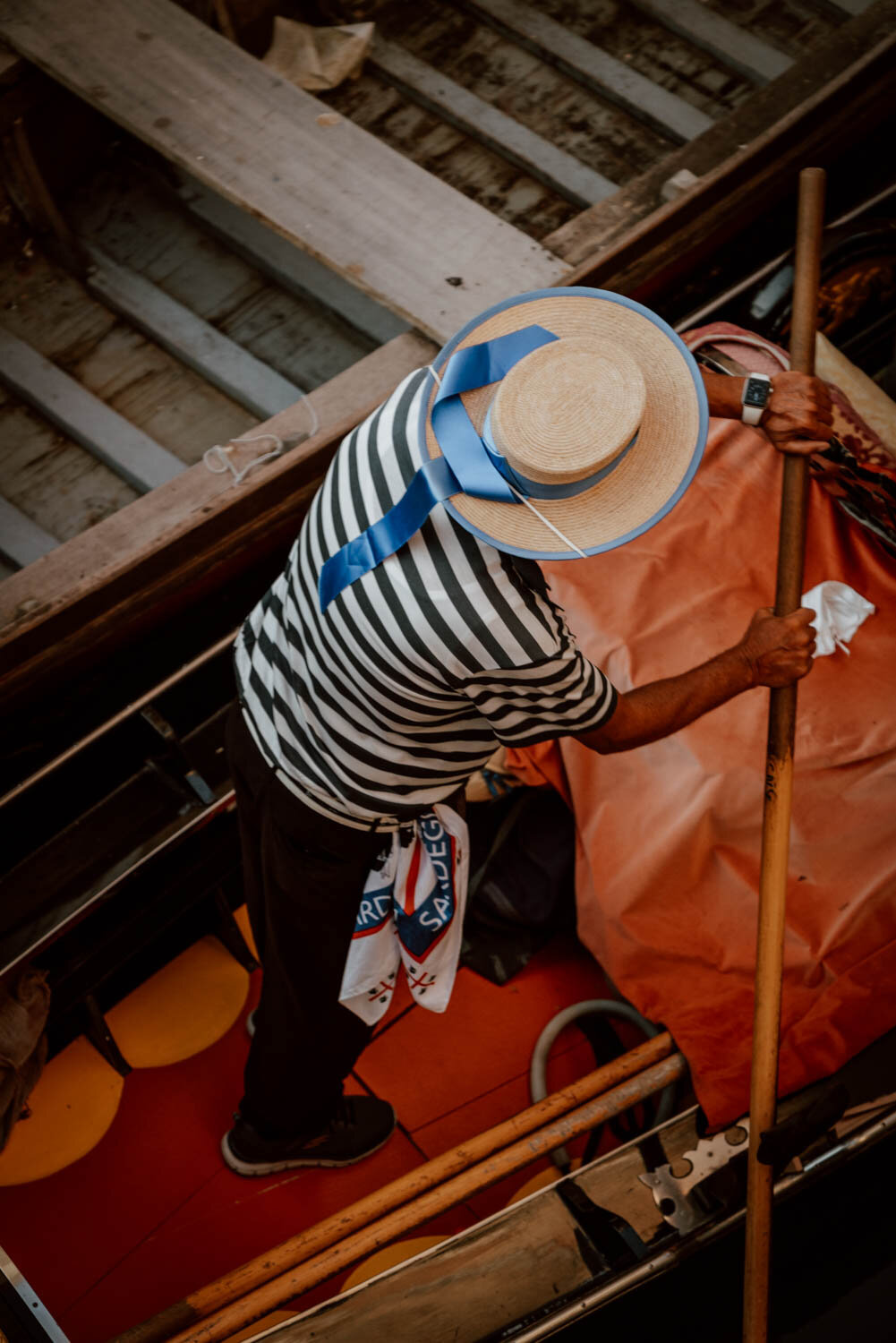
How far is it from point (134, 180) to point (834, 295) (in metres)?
2.15

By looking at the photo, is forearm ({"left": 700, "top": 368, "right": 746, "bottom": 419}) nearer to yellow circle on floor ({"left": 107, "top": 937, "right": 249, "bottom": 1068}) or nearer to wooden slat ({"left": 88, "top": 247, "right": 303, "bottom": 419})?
wooden slat ({"left": 88, "top": 247, "right": 303, "bottom": 419})

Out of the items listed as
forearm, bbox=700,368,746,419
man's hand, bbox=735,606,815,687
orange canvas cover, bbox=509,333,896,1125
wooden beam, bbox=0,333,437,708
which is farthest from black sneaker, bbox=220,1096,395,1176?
forearm, bbox=700,368,746,419

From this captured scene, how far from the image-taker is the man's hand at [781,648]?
1.83m

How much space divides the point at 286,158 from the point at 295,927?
2.00 meters

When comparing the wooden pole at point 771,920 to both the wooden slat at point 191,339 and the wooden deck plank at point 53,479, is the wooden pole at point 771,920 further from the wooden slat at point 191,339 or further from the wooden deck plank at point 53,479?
the wooden deck plank at point 53,479

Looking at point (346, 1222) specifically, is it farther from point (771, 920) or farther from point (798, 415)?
point (798, 415)

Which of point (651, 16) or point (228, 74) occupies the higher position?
point (228, 74)

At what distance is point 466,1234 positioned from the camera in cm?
212

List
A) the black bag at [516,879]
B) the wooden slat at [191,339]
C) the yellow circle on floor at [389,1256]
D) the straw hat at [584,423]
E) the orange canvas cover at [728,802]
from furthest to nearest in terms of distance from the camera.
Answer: the wooden slat at [191,339] < the black bag at [516,879] < the yellow circle on floor at [389,1256] < the orange canvas cover at [728,802] < the straw hat at [584,423]

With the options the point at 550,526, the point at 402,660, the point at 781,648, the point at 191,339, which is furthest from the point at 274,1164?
the point at 191,339

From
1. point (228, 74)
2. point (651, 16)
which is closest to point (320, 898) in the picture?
point (228, 74)

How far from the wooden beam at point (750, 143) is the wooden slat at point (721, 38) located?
11.9 inches

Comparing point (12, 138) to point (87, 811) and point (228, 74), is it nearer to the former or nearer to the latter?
point (228, 74)

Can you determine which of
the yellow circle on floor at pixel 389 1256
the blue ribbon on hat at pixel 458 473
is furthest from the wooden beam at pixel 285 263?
the yellow circle on floor at pixel 389 1256
